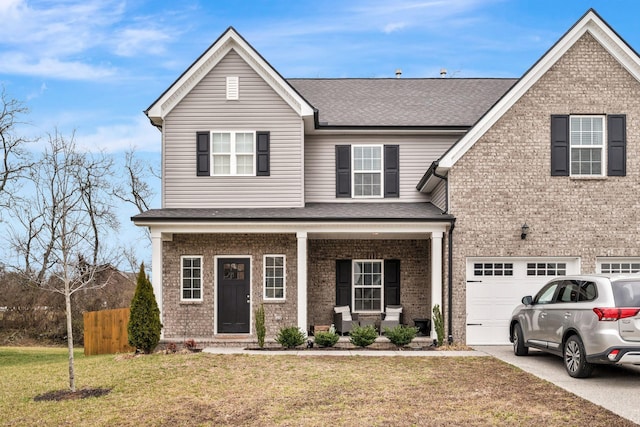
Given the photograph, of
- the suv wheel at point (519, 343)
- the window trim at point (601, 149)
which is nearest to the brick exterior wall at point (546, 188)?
the window trim at point (601, 149)

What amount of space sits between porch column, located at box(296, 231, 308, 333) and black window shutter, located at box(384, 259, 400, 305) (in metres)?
3.37

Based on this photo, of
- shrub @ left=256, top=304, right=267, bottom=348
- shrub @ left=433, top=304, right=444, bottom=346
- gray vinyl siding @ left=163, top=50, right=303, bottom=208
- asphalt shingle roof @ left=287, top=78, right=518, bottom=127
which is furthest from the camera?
asphalt shingle roof @ left=287, top=78, right=518, bottom=127

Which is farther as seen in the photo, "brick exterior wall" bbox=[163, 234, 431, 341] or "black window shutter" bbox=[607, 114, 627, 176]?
"brick exterior wall" bbox=[163, 234, 431, 341]

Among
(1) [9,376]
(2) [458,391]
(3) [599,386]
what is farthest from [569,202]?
(1) [9,376]

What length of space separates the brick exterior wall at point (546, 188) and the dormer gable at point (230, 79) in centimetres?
506

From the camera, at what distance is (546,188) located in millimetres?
16578

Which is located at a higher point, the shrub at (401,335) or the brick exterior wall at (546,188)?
the brick exterior wall at (546,188)

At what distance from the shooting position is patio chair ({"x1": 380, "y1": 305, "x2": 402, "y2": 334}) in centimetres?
1770

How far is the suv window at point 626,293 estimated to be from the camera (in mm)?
10195

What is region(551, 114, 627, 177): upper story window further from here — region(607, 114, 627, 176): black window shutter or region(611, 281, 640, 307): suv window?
region(611, 281, 640, 307): suv window

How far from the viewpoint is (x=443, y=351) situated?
15.2 metres

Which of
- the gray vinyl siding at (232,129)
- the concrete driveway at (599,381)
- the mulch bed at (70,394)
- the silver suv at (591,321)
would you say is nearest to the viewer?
the concrete driveway at (599,381)

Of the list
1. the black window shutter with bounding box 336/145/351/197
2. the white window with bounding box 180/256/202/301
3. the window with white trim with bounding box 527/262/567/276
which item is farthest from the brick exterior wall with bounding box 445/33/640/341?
the white window with bounding box 180/256/202/301

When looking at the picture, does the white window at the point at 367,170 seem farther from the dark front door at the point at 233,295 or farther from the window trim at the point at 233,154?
the dark front door at the point at 233,295
